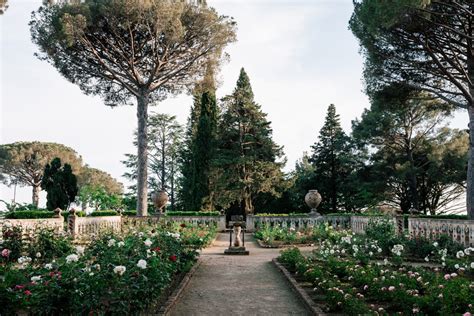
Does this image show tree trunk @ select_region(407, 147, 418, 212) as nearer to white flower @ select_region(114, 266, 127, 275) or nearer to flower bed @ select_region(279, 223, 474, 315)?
flower bed @ select_region(279, 223, 474, 315)

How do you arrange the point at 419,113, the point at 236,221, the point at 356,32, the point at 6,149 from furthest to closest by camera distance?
the point at 6,149
the point at 419,113
the point at 356,32
the point at 236,221

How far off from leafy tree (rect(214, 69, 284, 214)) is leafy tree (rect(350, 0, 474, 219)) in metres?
9.37

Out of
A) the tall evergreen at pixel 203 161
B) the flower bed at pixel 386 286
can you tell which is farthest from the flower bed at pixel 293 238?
the tall evergreen at pixel 203 161

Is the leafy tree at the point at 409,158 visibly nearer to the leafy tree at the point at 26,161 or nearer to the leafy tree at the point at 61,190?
the leafy tree at the point at 61,190

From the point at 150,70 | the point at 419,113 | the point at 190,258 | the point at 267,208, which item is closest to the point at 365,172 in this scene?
the point at 419,113

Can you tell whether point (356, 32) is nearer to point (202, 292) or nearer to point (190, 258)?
point (190, 258)

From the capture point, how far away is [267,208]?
28.6 metres

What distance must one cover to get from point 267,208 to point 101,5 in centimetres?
1582

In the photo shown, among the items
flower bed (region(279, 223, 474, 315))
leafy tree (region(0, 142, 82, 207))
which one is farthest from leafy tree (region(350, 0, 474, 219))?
leafy tree (region(0, 142, 82, 207))

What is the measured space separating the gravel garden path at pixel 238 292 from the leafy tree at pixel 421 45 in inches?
356

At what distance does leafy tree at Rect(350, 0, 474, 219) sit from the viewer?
13900mm

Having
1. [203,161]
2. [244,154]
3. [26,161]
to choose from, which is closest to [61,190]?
[203,161]

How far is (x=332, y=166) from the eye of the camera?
28.4 m

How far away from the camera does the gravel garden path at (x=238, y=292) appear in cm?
521
